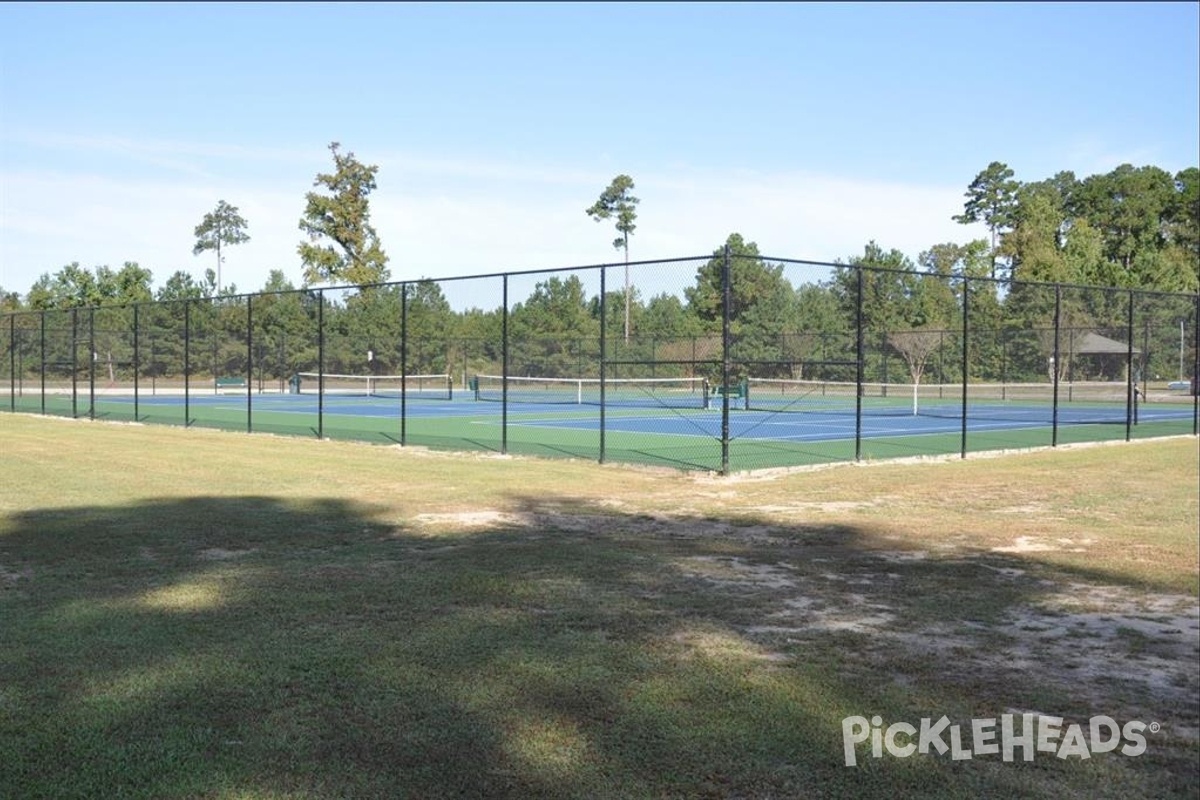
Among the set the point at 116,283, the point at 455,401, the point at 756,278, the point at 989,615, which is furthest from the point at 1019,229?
the point at 989,615

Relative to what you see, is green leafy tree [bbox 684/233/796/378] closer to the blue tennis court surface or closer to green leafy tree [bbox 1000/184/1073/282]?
the blue tennis court surface

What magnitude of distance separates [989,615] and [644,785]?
10.3ft

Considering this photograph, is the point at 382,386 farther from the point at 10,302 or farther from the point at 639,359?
the point at 10,302

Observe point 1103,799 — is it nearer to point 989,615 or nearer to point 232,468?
point 989,615

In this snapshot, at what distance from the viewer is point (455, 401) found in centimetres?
3403

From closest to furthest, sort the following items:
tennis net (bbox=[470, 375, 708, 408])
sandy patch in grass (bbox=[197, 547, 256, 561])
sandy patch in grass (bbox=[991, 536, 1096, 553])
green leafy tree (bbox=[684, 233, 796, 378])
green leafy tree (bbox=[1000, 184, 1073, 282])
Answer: sandy patch in grass (bbox=[197, 547, 256, 561])
sandy patch in grass (bbox=[991, 536, 1096, 553])
tennis net (bbox=[470, 375, 708, 408])
green leafy tree (bbox=[684, 233, 796, 378])
green leafy tree (bbox=[1000, 184, 1073, 282])

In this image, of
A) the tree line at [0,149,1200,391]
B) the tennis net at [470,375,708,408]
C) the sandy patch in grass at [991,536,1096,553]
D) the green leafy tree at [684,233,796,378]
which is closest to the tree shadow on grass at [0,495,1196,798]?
the sandy patch in grass at [991,536,1096,553]

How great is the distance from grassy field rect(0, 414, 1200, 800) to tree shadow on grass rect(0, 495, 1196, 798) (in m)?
0.02

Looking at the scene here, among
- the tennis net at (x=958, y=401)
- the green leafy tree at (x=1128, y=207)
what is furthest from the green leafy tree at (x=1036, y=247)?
the green leafy tree at (x=1128, y=207)

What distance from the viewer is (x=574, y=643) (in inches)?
206

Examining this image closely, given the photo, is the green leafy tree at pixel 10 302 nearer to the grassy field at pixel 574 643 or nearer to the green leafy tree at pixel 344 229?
the green leafy tree at pixel 344 229

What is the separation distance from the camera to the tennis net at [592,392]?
32062mm

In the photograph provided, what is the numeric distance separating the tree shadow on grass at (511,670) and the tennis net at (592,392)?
903 inches

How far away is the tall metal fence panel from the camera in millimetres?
26516
